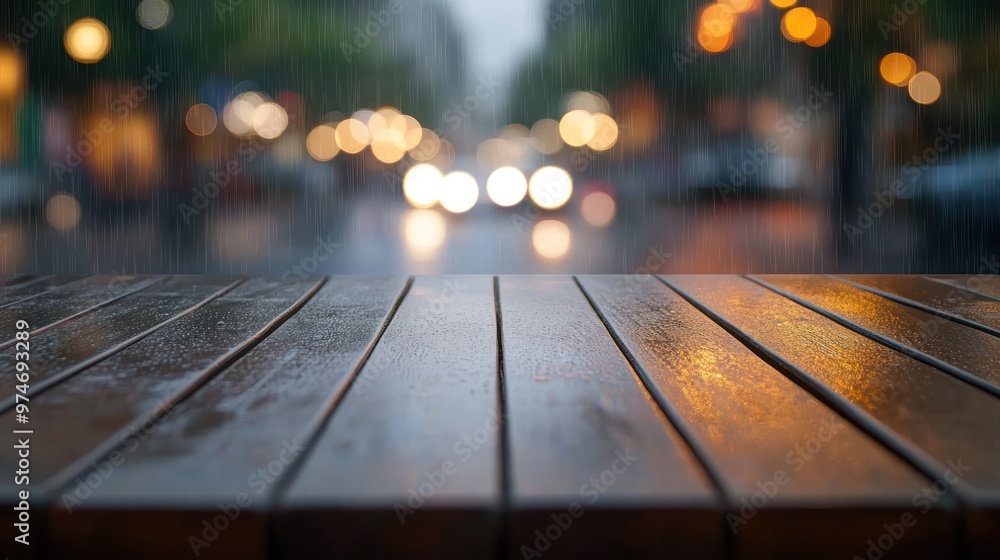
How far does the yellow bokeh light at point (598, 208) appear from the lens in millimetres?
9258

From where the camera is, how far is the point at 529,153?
58.0ft

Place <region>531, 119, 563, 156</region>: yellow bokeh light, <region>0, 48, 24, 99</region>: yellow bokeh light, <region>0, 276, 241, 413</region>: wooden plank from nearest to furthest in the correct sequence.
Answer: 1. <region>0, 276, 241, 413</region>: wooden plank
2. <region>0, 48, 24, 99</region>: yellow bokeh light
3. <region>531, 119, 563, 156</region>: yellow bokeh light

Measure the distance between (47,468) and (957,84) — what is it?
391 inches

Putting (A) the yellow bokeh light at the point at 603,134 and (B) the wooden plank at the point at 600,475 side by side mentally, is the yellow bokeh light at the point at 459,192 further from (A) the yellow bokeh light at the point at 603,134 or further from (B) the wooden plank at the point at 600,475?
(B) the wooden plank at the point at 600,475

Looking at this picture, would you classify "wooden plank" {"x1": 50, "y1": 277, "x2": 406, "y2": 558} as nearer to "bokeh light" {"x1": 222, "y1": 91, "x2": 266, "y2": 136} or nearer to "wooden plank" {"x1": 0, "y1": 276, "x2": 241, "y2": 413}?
"wooden plank" {"x1": 0, "y1": 276, "x2": 241, "y2": 413}

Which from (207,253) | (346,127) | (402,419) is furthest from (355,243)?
(346,127)

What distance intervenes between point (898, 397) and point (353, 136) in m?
19.7

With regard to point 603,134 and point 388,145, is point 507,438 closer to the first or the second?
point 603,134

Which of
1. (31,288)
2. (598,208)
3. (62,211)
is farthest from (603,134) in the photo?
(31,288)

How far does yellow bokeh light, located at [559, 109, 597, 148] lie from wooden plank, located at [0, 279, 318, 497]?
55.7 feet

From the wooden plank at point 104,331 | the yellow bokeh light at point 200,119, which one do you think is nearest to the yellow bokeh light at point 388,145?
the yellow bokeh light at point 200,119

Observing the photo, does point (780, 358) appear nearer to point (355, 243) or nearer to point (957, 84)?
point (355, 243)

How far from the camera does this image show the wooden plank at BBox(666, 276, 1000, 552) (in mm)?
808

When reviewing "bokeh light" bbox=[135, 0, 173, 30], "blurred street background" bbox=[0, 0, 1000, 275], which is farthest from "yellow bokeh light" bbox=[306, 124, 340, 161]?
"bokeh light" bbox=[135, 0, 173, 30]
